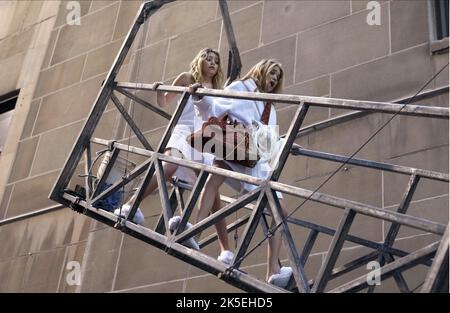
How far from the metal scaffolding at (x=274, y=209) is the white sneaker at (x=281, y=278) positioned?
8 cm

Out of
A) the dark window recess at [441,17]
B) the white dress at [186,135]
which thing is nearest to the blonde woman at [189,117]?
the white dress at [186,135]

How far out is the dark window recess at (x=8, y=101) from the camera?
40.0 feet

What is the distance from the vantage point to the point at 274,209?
5.12m

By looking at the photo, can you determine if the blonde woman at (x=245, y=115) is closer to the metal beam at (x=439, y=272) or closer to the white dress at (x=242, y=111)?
the white dress at (x=242, y=111)

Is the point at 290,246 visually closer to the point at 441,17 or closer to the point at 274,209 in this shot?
the point at 274,209

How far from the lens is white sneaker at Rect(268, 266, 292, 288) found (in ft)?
17.8

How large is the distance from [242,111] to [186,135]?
0.74 m

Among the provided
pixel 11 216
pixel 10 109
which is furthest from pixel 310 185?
pixel 10 109

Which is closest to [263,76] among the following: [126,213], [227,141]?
[227,141]

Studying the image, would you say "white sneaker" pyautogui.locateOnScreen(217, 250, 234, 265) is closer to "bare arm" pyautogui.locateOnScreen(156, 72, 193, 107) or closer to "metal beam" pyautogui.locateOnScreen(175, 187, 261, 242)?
"metal beam" pyautogui.locateOnScreen(175, 187, 261, 242)

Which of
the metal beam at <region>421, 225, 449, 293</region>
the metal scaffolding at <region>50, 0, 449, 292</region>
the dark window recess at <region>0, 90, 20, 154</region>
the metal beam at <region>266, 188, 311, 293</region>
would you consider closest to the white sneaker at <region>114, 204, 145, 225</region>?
the metal scaffolding at <region>50, 0, 449, 292</region>

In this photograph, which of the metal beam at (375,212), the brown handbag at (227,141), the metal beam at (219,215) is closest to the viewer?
the metal beam at (375,212)

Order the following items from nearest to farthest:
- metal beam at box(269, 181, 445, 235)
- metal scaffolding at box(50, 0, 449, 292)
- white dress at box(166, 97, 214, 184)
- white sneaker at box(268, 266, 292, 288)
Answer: metal beam at box(269, 181, 445, 235) < metal scaffolding at box(50, 0, 449, 292) < white sneaker at box(268, 266, 292, 288) < white dress at box(166, 97, 214, 184)

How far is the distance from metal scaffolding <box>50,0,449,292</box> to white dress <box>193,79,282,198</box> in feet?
0.44
